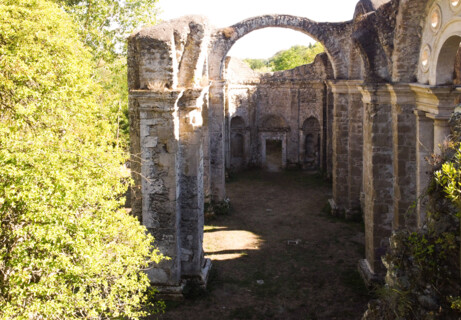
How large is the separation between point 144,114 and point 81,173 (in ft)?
9.86

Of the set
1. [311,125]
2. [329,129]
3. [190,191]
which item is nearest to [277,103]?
[311,125]

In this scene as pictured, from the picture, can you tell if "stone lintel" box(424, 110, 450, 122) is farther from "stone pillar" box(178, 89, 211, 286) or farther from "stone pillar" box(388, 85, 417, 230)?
"stone pillar" box(178, 89, 211, 286)

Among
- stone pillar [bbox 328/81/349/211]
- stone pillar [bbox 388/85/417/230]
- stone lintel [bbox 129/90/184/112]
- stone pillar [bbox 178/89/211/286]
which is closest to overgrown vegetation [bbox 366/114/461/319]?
stone pillar [bbox 388/85/417/230]

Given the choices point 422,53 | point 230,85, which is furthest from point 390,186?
point 230,85

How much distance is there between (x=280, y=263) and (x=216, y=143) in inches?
224

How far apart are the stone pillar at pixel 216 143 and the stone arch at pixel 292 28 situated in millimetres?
676

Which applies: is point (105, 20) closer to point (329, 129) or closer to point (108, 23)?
point (108, 23)

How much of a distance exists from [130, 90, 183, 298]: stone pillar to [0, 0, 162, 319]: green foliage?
4.58 ft

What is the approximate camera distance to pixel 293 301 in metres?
9.35

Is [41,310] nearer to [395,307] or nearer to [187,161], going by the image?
[395,307]

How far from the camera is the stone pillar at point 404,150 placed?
28.6 feet

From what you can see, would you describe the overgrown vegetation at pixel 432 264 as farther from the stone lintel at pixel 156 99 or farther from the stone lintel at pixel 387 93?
the stone lintel at pixel 156 99

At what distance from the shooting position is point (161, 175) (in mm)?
8758

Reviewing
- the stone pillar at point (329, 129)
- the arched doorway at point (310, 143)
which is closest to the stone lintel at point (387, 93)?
the stone pillar at point (329, 129)
